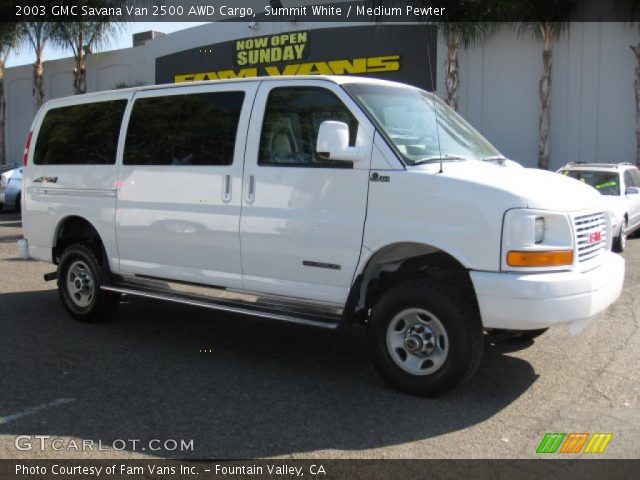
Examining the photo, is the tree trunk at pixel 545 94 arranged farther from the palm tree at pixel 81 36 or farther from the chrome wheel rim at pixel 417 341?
the palm tree at pixel 81 36

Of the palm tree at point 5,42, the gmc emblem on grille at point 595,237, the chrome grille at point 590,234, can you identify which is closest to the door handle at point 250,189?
the chrome grille at point 590,234

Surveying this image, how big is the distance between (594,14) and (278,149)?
15037 millimetres

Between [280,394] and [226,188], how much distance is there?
1777mm

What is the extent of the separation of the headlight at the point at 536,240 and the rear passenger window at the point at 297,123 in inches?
55.4

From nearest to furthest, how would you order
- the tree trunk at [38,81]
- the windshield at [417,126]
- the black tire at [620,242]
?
the windshield at [417,126]
the black tire at [620,242]
the tree trunk at [38,81]

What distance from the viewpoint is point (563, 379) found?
5.28m

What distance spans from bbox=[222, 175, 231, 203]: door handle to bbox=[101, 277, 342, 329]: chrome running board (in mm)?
774

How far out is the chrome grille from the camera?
4.67 m

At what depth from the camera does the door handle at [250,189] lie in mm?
5535

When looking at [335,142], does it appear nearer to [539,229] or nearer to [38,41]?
[539,229]

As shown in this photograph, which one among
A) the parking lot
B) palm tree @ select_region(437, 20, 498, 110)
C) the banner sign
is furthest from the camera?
the banner sign

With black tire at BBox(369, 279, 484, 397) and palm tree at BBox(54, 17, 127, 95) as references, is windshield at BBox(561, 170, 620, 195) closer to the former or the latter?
black tire at BBox(369, 279, 484, 397)

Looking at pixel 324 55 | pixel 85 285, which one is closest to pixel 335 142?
pixel 85 285

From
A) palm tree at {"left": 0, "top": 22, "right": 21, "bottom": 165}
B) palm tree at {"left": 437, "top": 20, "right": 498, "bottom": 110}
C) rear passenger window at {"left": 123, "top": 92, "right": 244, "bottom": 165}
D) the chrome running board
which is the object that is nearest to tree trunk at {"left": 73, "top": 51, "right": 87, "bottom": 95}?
palm tree at {"left": 0, "top": 22, "right": 21, "bottom": 165}
